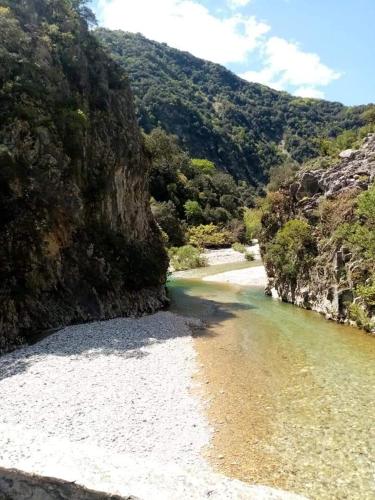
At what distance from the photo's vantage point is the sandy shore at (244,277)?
53.0m

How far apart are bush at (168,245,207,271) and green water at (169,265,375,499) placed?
3819 cm

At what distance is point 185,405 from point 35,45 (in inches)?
1034

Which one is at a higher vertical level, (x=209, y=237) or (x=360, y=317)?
(x=209, y=237)

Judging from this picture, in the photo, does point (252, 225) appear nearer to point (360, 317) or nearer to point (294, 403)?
point (360, 317)

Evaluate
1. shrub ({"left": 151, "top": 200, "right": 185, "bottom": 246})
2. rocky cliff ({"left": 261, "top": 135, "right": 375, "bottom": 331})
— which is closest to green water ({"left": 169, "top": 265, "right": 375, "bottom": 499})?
rocky cliff ({"left": 261, "top": 135, "right": 375, "bottom": 331})

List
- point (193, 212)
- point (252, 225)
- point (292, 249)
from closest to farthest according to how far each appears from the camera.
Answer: point (292, 249)
point (252, 225)
point (193, 212)

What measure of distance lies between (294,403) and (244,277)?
39356mm

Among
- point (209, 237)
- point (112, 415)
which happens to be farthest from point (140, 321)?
point (209, 237)

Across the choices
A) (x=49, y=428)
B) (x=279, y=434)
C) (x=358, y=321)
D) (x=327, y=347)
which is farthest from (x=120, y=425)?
(x=358, y=321)

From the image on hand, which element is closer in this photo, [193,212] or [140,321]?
[140,321]

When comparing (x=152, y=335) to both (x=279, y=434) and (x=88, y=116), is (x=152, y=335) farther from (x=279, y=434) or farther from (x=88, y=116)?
(x=88, y=116)

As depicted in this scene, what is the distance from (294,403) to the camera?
16547 mm

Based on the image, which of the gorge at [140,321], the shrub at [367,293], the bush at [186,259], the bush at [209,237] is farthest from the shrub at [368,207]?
the bush at [209,237]

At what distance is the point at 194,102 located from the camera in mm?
198250
